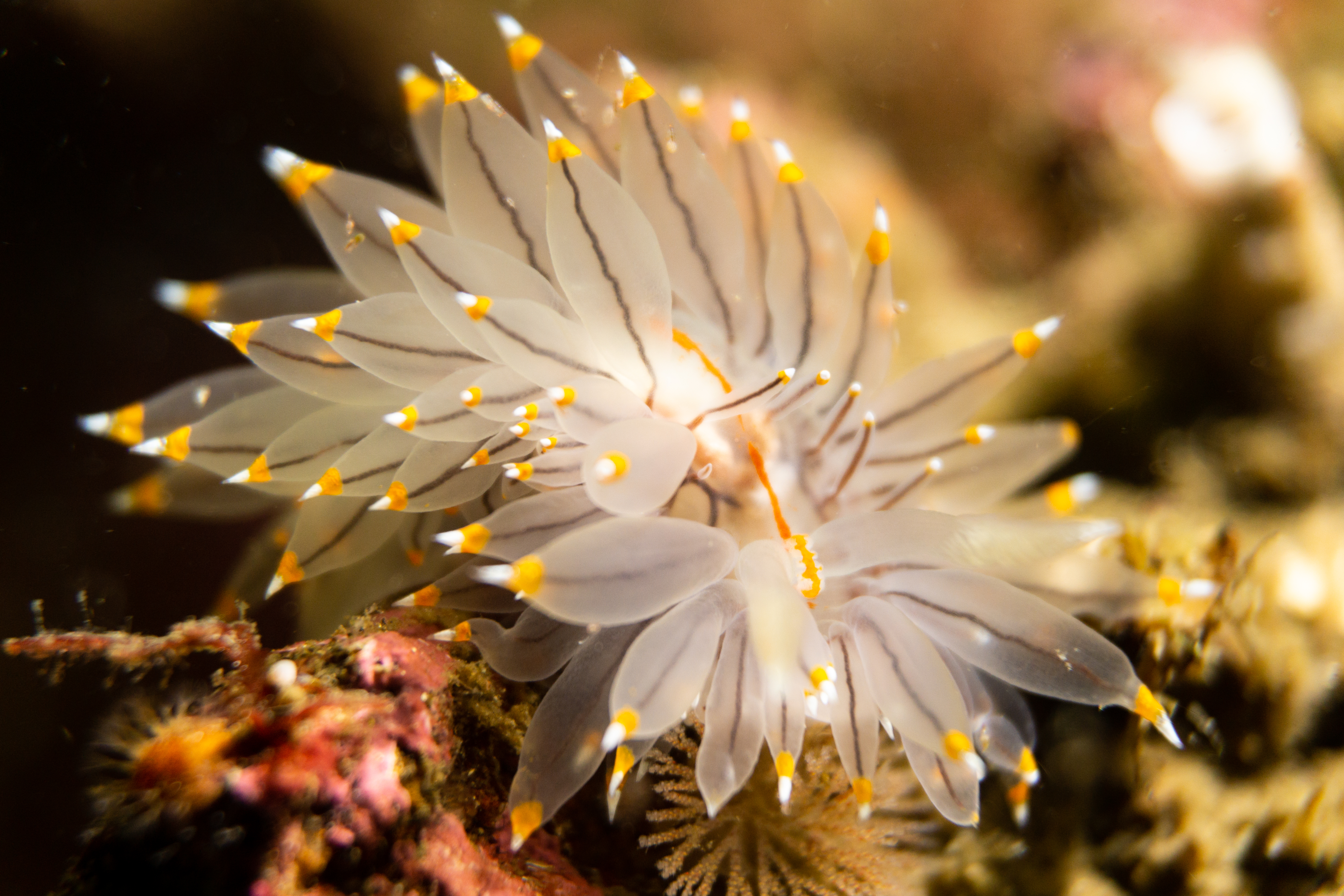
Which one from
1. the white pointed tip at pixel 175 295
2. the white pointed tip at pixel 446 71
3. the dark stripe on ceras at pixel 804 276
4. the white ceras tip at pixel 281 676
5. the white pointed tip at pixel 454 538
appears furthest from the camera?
the white pointed tip at pixel 175 295

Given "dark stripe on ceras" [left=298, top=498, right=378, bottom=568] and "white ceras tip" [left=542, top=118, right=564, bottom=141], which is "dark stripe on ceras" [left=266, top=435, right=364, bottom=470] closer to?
"dark stripe on ceras" [left=298, top=498, right=378, bottom=568]

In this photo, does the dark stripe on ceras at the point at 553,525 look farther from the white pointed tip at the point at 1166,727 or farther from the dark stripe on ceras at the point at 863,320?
the white pointed tip at the point at 1166,727

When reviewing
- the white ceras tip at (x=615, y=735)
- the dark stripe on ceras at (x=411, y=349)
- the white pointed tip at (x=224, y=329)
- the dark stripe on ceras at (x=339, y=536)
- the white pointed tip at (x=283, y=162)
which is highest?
the white pointed tip at (x=283, y=162)

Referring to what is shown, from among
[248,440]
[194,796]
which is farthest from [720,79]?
[194,796]

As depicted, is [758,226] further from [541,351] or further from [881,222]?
[541,351]

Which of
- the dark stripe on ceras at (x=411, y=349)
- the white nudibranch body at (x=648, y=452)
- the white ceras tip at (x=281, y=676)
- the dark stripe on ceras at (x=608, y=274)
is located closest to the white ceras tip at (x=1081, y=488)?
the white nudibranch body at (x=648, y=452)

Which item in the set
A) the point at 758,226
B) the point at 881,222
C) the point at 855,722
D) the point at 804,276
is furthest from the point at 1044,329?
the point at 855,722

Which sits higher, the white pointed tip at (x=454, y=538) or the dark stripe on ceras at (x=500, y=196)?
the dark stripe on ceras at (x=500, y=196)
